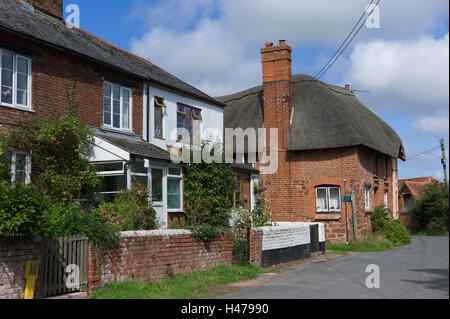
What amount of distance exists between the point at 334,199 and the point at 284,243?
10.0 meters

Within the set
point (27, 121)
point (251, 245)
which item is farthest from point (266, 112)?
point (27, 121)

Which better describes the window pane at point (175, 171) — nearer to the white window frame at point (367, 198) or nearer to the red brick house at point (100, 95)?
the red brick house at point (100, 95)

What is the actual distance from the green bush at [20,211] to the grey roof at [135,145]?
239 inches

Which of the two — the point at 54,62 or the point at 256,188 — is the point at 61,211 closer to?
the point at 54,62

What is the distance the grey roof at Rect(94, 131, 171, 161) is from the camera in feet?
49.9

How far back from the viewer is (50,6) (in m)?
17.7

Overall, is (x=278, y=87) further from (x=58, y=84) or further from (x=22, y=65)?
(x=22, y=65)

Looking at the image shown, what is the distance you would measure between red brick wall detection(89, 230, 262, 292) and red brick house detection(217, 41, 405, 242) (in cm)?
1291

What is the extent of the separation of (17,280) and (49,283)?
666mm

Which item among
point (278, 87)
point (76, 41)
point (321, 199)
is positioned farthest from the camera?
point (278, 87)

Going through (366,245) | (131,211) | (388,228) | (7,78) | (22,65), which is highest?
(22,65)

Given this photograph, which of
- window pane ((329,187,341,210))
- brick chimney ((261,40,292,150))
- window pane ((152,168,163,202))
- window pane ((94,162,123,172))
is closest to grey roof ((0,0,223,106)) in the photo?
window pane ((94,162,123,172))

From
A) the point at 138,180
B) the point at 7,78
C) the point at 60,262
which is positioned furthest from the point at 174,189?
the point at 60,262

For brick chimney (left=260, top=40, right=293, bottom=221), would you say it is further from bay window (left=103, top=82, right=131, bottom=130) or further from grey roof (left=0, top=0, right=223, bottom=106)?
bay window (left=103, top=82, right=131, bottom=130)
